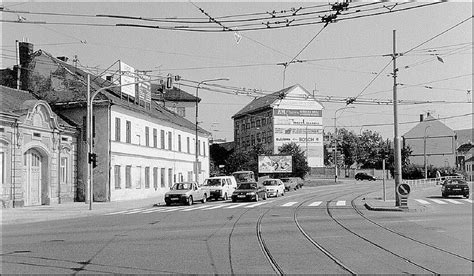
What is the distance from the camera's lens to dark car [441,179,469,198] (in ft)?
126

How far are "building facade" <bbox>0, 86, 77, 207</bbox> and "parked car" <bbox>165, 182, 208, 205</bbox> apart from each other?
24.7 ft

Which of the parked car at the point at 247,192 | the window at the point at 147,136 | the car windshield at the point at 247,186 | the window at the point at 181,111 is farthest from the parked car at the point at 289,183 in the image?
the window at the point at 181,111

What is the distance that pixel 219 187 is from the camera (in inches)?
1635

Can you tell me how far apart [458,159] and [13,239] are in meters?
136

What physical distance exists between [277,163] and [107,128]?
3559 cm

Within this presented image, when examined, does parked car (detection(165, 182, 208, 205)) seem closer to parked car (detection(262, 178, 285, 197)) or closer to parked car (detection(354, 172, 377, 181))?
parked car (detection(262, 178, 285, 197))

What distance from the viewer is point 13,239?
1574cm

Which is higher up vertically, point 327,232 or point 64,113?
point 64,113

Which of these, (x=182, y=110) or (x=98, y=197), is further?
(x=182, y=110)

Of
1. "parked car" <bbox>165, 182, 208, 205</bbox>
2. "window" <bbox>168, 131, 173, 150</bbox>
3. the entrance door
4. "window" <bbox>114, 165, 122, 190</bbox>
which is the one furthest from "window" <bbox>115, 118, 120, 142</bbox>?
"window" <bbox>168, 131, 173, 150</bbox>

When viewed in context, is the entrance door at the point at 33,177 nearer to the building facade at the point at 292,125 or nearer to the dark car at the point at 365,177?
the building facade at the point at 292,125

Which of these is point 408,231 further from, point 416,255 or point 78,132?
point 78,132

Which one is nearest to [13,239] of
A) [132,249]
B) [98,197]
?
[132,249]

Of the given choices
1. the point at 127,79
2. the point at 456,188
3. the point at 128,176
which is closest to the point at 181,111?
the point at 127,79
